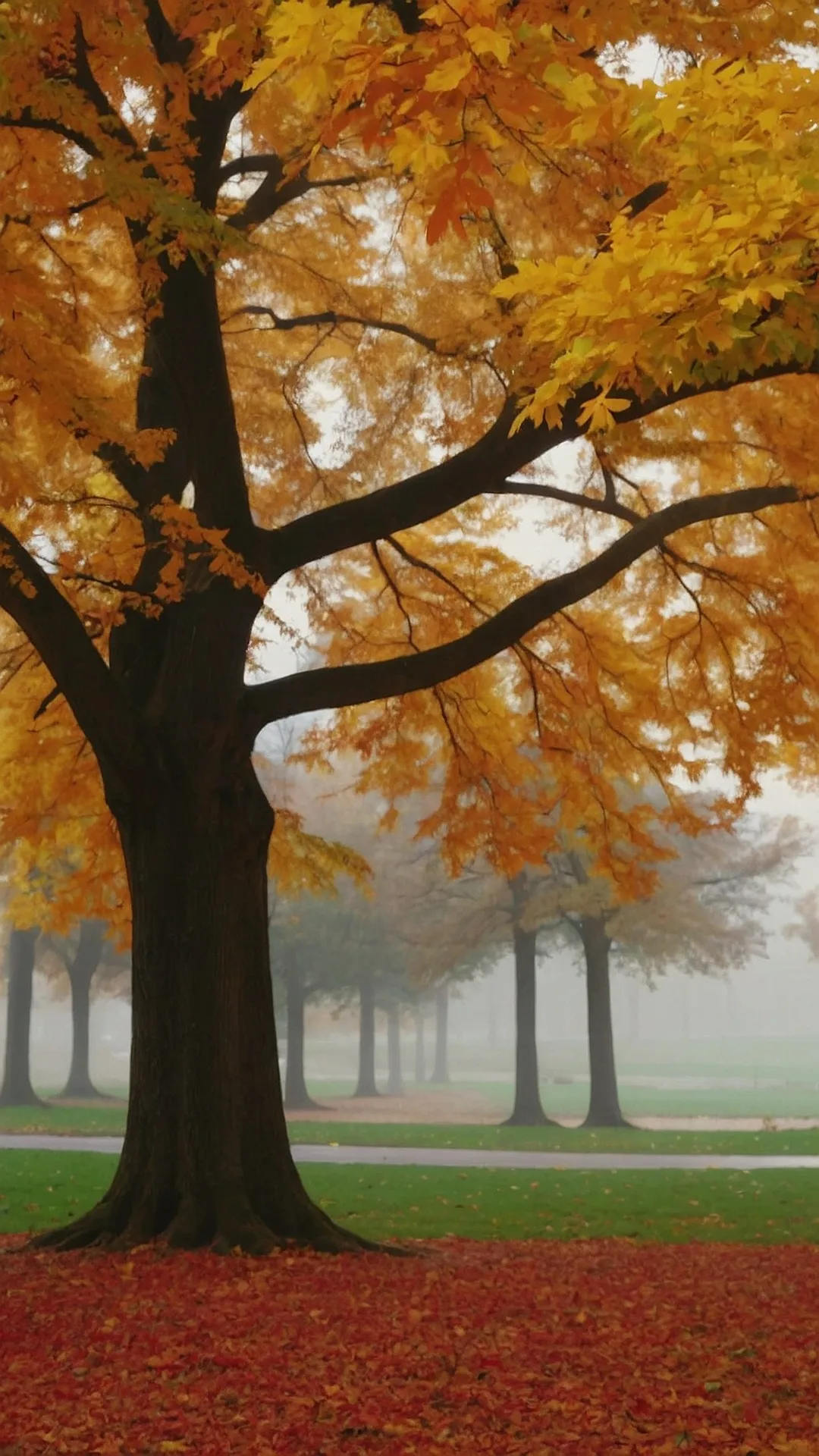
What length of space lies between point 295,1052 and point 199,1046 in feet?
74.6

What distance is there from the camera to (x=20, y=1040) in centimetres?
2775

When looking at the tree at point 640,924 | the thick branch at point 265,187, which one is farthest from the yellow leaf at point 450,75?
the tree at point 640,924

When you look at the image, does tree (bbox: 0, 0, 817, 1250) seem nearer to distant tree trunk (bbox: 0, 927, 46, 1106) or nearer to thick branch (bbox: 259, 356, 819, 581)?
thick branch (bbox: 259, 356, 819, 581)

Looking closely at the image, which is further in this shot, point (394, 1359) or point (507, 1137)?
point (507, 1137)

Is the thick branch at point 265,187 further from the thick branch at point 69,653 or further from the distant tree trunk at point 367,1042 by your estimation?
the distant tree trunk at point 367,1042

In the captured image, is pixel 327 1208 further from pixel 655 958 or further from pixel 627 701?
pixel 655 958

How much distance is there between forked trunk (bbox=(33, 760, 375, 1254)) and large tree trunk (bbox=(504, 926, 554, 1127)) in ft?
53.4

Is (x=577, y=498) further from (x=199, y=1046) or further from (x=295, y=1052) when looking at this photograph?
(x=295, y=1052)

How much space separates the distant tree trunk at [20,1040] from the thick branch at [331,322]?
20.1 meters

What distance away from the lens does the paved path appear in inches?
649

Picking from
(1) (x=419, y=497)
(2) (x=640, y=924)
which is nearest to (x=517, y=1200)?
(1) (x=419, y=497)

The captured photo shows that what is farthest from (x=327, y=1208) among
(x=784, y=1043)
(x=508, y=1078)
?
(x=784, y=1043)

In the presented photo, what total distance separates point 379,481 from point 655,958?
17.0 metres

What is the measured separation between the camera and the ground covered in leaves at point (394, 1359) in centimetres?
443
